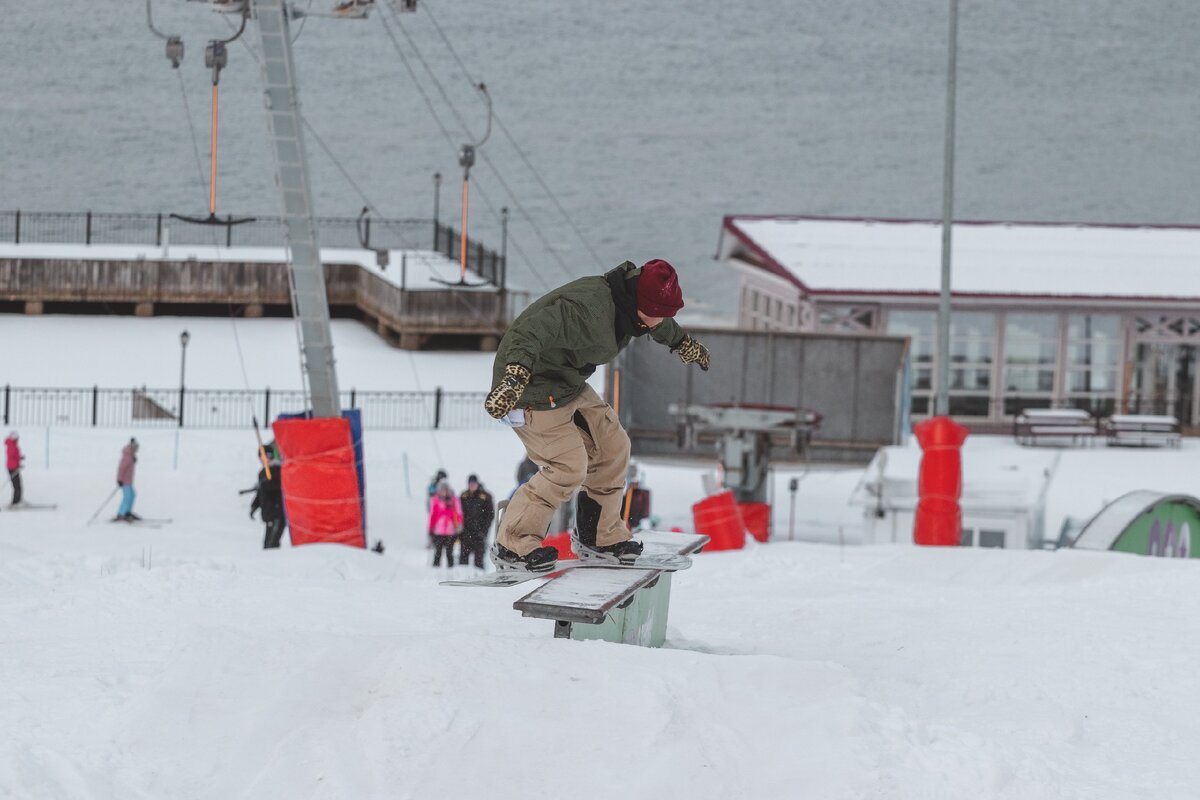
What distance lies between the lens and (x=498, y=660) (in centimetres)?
559

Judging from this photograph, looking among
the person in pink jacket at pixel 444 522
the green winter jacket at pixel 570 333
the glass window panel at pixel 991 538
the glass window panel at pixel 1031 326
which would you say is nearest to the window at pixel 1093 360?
the glass window panel at pixel 1031 326

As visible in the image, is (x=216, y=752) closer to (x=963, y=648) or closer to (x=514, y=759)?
(x=514, y=759)

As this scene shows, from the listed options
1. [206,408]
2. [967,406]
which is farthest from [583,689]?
[967,406]

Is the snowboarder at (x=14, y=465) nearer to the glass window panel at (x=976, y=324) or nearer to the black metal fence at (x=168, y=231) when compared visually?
the glass window panel at (x=976, y=324)

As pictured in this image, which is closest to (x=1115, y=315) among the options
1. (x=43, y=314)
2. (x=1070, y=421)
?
(x=1070, y=421)

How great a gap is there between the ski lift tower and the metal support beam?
20.6 feet

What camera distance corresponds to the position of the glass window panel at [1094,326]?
35.1 meters

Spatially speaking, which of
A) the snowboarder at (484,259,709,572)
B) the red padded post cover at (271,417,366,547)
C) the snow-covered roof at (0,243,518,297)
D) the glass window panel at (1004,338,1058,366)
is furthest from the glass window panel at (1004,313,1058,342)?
the snowboarder at (484,259,709,572)

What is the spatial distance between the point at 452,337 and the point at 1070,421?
16568 mm

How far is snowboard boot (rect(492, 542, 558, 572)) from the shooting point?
281 inches

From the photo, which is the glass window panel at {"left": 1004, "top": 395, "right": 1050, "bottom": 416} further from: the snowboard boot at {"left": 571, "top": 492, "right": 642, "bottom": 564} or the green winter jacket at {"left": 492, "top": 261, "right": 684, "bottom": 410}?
the green winter jacket at {"left": 492, "top": 261, "right": 684, "bottom": 410}

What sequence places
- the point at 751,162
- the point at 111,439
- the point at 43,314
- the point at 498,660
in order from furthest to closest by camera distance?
the point at 751,162
the point at 43,314
the point at 111,439
the point at 498,660

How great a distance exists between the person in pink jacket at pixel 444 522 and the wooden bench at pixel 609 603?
974 cm

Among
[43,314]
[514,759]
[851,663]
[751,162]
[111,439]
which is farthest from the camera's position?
[751,162]
